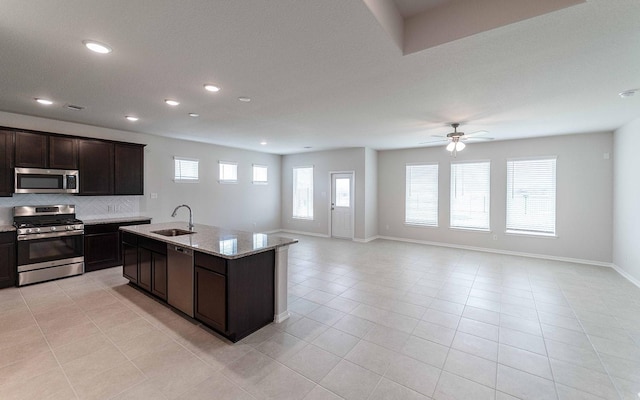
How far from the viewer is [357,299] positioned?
368 centimetres

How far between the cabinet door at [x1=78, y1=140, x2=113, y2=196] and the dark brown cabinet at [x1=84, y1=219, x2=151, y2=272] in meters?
0.65

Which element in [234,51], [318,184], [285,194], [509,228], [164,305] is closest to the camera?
[234,51]

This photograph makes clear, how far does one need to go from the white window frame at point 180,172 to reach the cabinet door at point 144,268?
3095 millimetres

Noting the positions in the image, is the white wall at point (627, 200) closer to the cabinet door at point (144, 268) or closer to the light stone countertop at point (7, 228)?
the cabinet door at point (144, 268)

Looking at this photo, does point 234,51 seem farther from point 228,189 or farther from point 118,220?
point 228,189

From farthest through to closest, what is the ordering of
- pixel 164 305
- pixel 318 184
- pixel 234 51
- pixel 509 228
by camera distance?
pixel 318 184 → pixel 509 228 → pixel 164 305 → pixel 234 51

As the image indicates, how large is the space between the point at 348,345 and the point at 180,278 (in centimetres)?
199

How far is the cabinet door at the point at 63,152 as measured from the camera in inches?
175

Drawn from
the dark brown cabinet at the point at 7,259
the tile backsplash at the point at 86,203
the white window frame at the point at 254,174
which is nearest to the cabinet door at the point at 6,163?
the tile backsplash at the point at 86,203

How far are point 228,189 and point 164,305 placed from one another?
4.56m

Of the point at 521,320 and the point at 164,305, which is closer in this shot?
the point at 521,320

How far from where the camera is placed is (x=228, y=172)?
25.2 ft

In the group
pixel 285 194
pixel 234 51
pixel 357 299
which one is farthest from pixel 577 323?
pixel 285 194

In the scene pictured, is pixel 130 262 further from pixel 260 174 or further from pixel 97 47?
pixel 260 174
